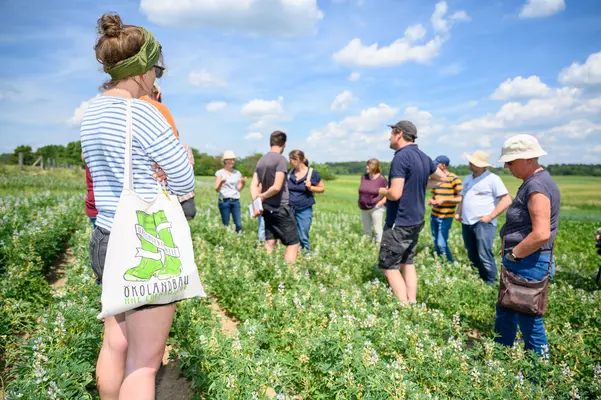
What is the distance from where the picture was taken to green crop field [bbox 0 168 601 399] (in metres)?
2.63

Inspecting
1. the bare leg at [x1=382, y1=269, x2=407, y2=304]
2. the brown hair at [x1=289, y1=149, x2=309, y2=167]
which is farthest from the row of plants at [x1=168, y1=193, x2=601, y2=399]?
the brown hair at [x1=289, y1=149, x2=309, y2=167]

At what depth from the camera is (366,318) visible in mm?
3932

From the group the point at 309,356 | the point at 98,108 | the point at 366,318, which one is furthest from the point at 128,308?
the point at 366,318

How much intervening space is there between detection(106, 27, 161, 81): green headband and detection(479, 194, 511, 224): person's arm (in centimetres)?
574

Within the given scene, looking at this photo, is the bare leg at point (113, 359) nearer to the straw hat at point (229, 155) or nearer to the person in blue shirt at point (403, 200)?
the person in blue shirt at point (403, 200)

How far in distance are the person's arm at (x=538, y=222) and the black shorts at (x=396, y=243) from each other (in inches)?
59.2

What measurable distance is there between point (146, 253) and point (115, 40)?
1020 millimetres

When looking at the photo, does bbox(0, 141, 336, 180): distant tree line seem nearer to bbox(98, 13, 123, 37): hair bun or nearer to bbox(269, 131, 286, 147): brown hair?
bbox(269, 131, 286, 147): brown hair

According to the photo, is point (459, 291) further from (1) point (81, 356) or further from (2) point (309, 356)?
(1) point (81, 356)

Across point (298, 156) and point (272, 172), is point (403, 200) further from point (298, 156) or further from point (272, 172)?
point (298, 156)

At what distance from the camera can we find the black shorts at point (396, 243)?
4555 millimetres

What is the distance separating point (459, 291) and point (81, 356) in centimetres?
485

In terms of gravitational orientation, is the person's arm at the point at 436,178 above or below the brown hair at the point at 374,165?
below

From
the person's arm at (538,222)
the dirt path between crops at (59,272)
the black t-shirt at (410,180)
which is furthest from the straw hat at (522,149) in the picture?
the dirt path between crops at (59,272)
